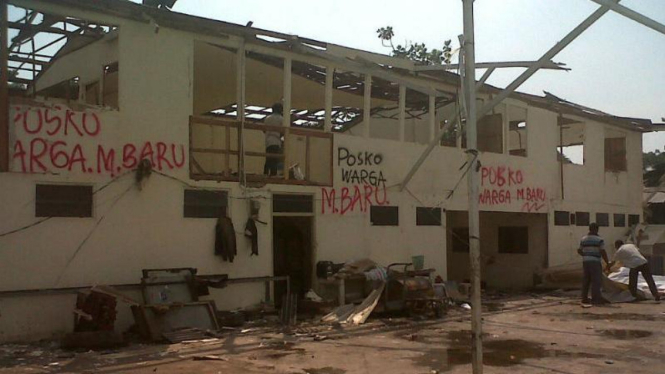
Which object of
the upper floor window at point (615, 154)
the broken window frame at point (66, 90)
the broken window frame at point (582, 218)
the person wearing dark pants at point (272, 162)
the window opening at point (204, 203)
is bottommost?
the broken window frame at point (582, 218)

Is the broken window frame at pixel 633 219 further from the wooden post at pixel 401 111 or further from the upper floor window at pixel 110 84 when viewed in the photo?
the upper floor window at pixel 110 84

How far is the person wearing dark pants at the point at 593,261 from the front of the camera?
51.7 ft

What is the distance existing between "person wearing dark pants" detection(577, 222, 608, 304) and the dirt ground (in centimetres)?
250

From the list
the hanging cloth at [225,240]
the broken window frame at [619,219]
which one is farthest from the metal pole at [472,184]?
the broken window frame at [619,219]

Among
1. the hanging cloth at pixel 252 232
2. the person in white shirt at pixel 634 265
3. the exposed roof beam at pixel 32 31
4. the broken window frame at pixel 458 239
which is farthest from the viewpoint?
the broken window frame at pixel 458 239

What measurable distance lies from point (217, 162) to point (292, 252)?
2758mm

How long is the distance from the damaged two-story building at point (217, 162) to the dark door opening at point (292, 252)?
0.04 metres

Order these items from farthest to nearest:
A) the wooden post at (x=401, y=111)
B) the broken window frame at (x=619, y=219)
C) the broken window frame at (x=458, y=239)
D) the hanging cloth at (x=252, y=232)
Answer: the broken window frame at (x=619, y=219)
the broken window frame at (x=458, y=239)
the wooden post at (x=401, y=111)
the hanging cloth at (x=252, y=232)

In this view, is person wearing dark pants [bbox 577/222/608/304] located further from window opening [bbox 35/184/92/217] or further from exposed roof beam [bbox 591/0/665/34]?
window opening [bbox 35/184/92/217]

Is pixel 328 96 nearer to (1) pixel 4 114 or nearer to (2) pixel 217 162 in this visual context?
(2) pixel 217 162

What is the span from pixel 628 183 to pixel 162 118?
58.5 feet

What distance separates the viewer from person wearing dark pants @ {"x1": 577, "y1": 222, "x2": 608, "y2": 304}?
15.8 metres

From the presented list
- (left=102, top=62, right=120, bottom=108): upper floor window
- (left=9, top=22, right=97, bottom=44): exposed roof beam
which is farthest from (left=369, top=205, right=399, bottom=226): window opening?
(left=9, top=22, right=97, bottom=44): exposed roof beam

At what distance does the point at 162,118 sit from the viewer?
12.3 m
